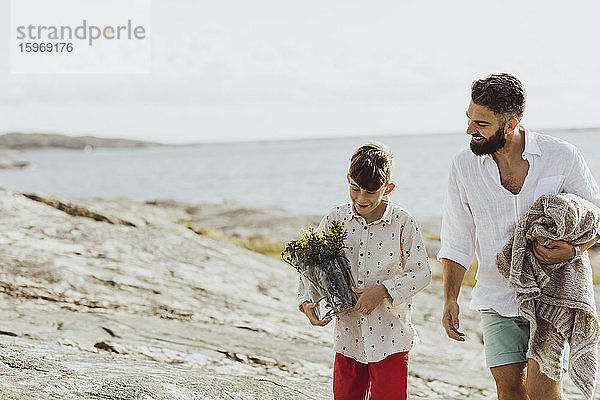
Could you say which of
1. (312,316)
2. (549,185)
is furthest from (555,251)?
(312,316)

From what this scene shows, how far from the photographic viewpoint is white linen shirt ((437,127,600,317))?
4.10 m

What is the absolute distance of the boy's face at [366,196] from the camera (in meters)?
4.14

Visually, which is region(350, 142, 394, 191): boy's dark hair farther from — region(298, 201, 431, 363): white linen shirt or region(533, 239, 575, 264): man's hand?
region(533, 239, 575, 264): man's hand

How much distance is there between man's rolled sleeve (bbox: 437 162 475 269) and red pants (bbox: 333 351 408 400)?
2.09 ft

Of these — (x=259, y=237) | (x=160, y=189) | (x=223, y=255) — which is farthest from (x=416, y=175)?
(x=223, y=255)

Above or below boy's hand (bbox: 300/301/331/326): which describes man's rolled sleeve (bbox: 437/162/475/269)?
above

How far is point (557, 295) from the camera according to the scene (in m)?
3.92

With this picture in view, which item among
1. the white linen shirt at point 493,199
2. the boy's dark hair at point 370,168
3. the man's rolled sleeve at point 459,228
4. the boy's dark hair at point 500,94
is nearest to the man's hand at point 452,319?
the white linen shirt at point 493,199

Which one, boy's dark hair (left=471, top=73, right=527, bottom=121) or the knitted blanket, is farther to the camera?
boy's dark hair (left=471, top=73, right=527, bottom=121)

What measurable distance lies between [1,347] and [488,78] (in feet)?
12.1

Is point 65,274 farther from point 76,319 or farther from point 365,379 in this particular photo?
point 365,379

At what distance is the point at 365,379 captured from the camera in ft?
14.5

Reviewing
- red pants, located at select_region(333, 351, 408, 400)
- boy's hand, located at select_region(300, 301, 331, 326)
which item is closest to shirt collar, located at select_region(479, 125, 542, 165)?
red pants, located at select_region(333, 351, 408, 400)

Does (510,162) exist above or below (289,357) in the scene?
above
